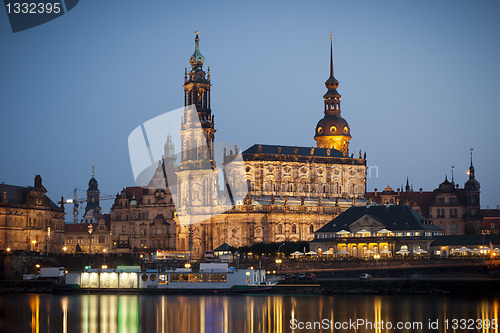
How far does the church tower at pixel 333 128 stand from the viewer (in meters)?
184

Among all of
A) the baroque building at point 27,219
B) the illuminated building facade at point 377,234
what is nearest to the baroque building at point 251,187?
the illuminated building facade at point 377,234

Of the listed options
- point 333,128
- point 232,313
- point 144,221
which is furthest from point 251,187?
point 232,313

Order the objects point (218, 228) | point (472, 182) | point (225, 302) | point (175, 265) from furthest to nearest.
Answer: point (472, 182) → point (218, 228) → point (175, 265) → point (225, 302)

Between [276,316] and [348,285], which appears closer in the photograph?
[276,316]

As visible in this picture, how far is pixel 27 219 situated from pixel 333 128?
60200mm

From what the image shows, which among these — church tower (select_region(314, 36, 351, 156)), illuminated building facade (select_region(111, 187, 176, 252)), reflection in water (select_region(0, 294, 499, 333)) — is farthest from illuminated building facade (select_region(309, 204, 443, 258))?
illuminated building facade (select_region(111, 187, 176, 252))

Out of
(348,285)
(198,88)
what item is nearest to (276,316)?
(348,285)

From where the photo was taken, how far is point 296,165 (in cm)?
17238

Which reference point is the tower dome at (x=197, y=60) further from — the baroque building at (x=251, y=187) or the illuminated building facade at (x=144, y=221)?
the illuminated building facade at (x=144, y=221)

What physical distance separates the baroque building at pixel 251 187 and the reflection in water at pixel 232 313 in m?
57.5

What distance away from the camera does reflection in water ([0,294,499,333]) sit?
77438mm

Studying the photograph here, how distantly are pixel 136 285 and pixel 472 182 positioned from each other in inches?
3324

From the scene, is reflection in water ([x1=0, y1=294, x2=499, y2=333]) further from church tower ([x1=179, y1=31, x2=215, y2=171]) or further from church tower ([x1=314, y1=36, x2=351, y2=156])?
church tower ([x1=314, y1=36, x2=351, y2=156])

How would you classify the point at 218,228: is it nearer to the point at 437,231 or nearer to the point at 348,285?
the point at 437,231
